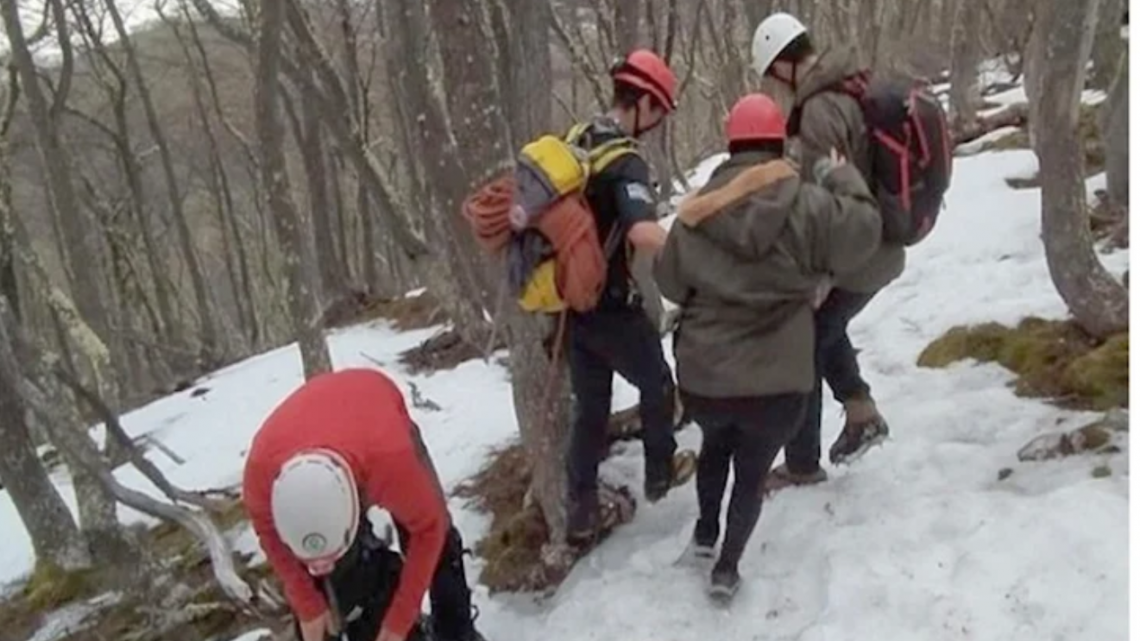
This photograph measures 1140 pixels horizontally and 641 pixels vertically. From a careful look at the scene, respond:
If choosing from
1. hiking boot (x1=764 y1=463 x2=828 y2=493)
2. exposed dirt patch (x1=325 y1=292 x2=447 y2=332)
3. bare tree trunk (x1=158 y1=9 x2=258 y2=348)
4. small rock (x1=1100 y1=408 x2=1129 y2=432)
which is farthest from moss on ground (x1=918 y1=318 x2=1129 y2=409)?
bare tree trunk (x1=158 y1=9 x2=258 y2=348)

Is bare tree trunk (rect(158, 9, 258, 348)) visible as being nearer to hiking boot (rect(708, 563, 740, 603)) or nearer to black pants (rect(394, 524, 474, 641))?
black pants (rect(394, 524, 474, 641))

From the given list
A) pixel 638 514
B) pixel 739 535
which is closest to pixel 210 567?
pixel 638 514

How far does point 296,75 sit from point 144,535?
3757 millimetres

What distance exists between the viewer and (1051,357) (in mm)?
5438

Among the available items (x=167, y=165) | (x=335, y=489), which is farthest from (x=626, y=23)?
(x=167, y=165)

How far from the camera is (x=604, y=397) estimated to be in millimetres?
4551

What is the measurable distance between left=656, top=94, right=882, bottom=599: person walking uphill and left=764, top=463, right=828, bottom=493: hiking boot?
81 cm

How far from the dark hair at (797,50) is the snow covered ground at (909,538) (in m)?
1.78

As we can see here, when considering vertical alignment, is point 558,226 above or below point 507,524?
above

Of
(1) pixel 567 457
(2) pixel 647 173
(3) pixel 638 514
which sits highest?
(2) pixel 647 173

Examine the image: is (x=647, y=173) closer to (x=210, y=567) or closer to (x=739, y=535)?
(x=739, y=535)

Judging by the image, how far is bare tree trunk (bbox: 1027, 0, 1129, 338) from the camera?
4953mm

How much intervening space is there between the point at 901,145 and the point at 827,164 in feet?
1.13

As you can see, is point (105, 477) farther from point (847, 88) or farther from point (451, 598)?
point (847, 88)
